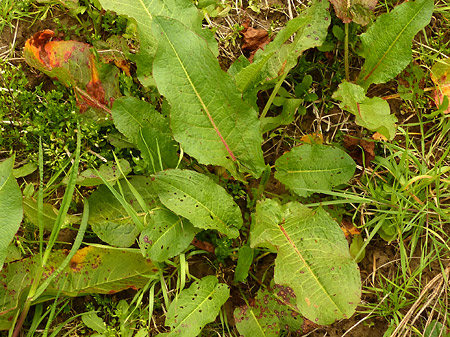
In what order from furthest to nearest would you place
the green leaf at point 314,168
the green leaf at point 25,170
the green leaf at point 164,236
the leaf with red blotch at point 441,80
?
the leaf with red blotch at point 441,80
the green leaf at point 25,170
the green leaf at point 314,168
the green leaf at point 164,236

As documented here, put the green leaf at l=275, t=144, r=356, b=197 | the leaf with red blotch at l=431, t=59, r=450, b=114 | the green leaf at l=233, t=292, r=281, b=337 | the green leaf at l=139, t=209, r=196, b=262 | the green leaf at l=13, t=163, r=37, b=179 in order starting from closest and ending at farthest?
the green leaf at l=139, t=209, r=196, b=262 < the green leaf at l=233, t=292, r=281, b=337 < the green leaf at l=275, t=144, r=356, b=197 < the green leaf at l=13, t=163, r=37, b=179 < the leaf with red blotch at l=431, t=59, r=450, b=114

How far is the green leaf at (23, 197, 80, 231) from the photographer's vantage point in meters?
2.13

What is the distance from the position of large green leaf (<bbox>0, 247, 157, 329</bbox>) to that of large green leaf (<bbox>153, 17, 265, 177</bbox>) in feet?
2.06

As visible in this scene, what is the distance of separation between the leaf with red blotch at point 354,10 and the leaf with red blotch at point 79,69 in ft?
3.92

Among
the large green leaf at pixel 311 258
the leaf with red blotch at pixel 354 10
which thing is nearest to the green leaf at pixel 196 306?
the large green leaf at pixel 311 258

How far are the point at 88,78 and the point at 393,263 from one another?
6.09ft

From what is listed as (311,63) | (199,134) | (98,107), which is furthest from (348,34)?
(98,107)

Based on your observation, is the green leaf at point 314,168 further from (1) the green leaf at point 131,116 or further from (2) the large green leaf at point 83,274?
(2) the large green leaf at point 83,274

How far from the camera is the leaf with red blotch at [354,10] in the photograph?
229 centimetres

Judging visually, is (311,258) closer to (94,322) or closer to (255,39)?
(94,322)

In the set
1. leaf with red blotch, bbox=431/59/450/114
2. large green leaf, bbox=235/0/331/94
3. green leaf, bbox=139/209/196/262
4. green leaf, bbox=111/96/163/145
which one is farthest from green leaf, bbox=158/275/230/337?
leaf with red blotch, bbox=431/59/450/114

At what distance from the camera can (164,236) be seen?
81.0 inches

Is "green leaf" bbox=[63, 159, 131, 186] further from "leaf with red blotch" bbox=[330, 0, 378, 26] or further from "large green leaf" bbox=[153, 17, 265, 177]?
"leaf with red blotch" bbox=[330, 0, 378, 26]

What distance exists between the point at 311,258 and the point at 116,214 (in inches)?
37.3
